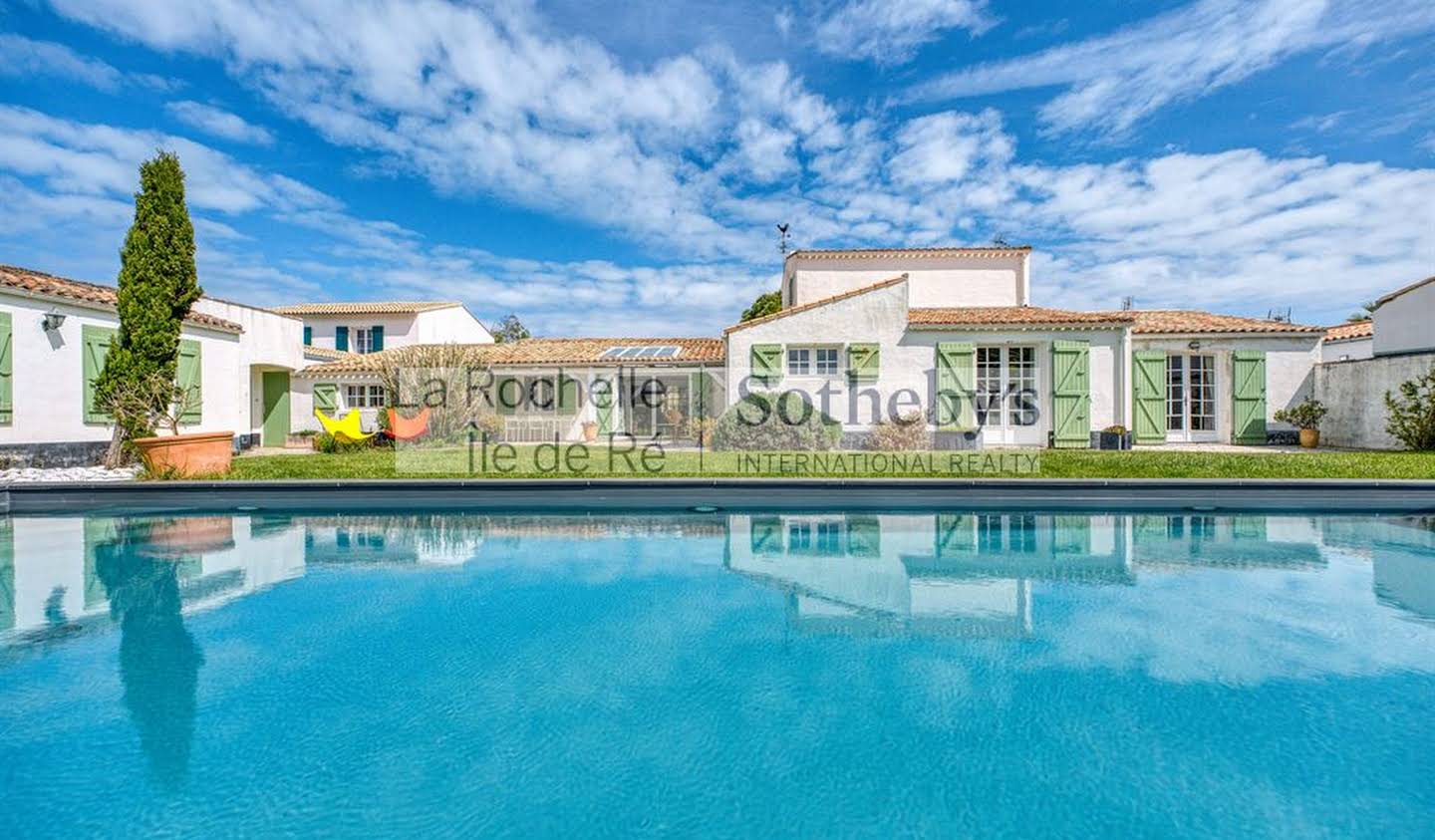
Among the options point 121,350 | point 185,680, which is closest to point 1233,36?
point 185,680

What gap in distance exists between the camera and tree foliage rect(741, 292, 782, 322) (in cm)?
3262

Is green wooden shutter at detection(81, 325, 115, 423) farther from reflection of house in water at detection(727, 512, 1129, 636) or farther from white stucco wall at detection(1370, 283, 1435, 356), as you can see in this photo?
white stucco wall at detection(1370, 283, 1435, 356)

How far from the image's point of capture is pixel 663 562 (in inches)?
267

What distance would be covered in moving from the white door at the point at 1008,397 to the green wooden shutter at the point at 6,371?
1946 centimetres

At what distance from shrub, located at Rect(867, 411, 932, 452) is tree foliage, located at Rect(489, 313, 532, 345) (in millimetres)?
49584

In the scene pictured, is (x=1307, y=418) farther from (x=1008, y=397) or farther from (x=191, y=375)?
(x=191, y=375)

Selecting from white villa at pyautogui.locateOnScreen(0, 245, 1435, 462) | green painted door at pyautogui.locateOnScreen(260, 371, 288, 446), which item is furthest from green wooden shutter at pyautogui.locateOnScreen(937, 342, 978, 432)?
green painted door at pyautogui.locateOnScreen(260, 371, 288, 446)

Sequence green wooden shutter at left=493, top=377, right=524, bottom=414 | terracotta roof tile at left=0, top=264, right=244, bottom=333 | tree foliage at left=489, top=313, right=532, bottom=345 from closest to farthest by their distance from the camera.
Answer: terracotta roof tile at left=0, top=264, right=244, bottom=333 → green wooden shutter at left=493, top=377, right=524, bottom=414 → tree foliage at left=489, top=313, right=532, bottom=345

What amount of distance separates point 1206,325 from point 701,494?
14451mm

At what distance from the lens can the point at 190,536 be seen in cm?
789

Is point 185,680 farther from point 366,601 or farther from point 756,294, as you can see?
point 756,294

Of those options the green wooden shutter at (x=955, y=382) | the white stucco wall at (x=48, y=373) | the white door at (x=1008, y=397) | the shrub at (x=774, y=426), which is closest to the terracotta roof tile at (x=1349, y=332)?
the white door at (x=1008, y=397)

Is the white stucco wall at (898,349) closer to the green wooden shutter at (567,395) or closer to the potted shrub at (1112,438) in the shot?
the potted shrub at (1112,438)

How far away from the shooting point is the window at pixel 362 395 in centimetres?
1936
